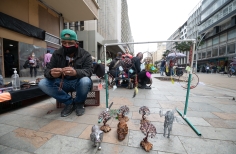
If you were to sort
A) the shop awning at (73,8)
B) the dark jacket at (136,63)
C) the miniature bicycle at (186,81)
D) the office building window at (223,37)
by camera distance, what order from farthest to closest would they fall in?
the office building window at (223,37)
the shop awning at (73,8)
the dark jacket at (136,63)
the miniature bicycle at (186,81)

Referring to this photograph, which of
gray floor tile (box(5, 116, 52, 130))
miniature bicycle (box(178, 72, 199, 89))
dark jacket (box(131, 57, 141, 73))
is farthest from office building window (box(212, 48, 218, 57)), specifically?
gray floor tile (box(5, 116, 52, 130))

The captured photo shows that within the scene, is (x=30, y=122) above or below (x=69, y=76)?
below

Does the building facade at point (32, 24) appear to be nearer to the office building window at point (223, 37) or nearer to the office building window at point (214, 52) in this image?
the office building window at point (223, 37)

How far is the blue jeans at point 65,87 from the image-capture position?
7.02ft

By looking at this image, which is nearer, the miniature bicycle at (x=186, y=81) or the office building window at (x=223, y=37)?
the miniature bicycle at (x=186, y=81)

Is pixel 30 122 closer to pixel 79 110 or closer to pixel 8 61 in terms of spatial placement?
pixel 79 110

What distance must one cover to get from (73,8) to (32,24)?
9.51ft

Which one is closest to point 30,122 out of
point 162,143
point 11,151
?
point 11,151

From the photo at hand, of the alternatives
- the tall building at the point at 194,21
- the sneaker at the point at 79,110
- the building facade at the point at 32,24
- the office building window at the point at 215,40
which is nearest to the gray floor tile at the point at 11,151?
the sneaker at the point at 79,110

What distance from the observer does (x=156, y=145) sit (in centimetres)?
138

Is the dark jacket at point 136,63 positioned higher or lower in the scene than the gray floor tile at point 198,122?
higher

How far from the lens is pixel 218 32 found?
32312mm

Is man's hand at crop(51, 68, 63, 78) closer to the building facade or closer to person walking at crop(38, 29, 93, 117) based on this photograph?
person walking at crop(38, 29, 93, 117)

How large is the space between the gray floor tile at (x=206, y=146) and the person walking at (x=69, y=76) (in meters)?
1.76
